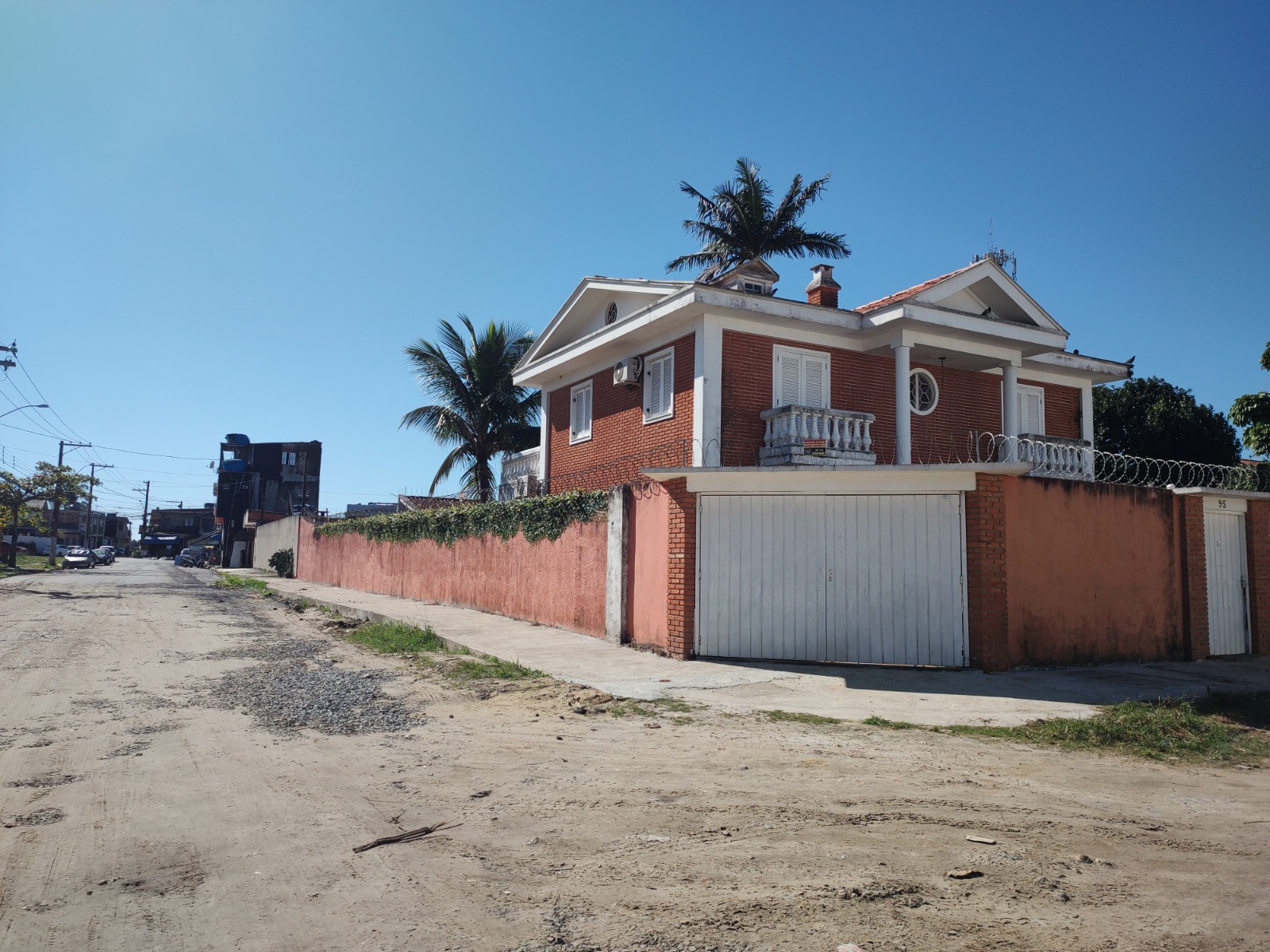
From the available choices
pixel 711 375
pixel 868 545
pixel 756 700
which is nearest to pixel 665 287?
pixel 711 375

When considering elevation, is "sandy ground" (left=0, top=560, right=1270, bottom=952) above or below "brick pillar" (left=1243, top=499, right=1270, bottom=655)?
below

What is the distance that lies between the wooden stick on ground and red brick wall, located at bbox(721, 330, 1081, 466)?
34.3ft

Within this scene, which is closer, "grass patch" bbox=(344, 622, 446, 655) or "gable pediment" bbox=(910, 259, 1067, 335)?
"grass patch" bbox=(344, 622, 446, 655)

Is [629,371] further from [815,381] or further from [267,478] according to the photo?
[267,478]

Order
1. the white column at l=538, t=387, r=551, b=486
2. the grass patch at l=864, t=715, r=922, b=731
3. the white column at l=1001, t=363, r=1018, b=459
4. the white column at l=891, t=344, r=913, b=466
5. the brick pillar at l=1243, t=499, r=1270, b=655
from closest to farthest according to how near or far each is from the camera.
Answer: the grass patch at l=864, t=715, r=922, b=731
the brick pillar at l=1243, t=499, r=1270, b=655
the white column at l=891, t=344, r=913, b=466
the white column at l=1001, t=363, r=1018, b=459
the white column at l=538, t=387, r=551, b=486

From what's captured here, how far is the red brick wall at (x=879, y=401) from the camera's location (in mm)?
14922

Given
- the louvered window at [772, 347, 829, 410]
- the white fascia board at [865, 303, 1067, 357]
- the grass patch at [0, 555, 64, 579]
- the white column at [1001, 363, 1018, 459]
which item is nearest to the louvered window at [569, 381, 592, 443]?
the louvered window at [772, 347, 829, 410]

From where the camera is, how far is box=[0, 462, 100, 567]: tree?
38219mm

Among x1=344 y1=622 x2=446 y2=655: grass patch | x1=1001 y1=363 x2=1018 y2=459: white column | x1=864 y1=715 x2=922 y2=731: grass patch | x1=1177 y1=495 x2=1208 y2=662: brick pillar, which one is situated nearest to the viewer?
x1=864 y1=715 x2=922 y2=731: grass patch

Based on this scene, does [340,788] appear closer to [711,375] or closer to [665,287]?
[711,375]

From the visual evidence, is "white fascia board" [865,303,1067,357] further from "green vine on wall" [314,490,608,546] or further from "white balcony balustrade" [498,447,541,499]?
"white balcony balustrade" [498,447,541,499]

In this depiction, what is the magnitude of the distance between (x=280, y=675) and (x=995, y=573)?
353 inches

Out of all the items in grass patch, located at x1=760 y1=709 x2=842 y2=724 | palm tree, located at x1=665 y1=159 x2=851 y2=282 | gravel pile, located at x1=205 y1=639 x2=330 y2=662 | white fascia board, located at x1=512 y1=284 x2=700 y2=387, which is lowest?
gravel pile, located at x1=205 y1=639 x2=330 y2=662

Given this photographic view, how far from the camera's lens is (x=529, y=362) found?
20.8m
